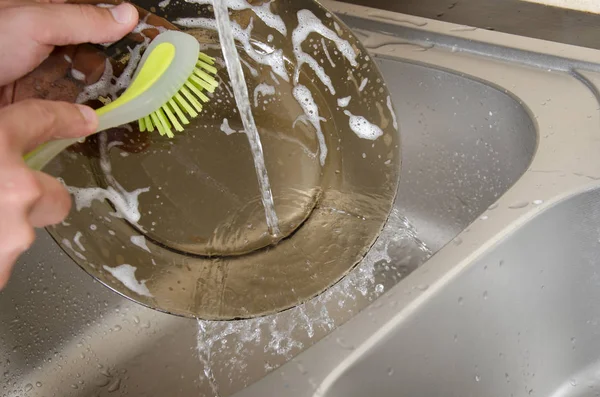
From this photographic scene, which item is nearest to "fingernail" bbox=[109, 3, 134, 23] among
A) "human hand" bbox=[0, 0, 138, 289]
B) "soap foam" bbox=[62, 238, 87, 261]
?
"human hand" bbox=[0, 0, 138, 289]

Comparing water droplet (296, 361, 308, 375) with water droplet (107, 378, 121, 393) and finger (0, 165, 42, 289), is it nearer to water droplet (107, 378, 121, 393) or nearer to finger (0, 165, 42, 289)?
finger (0, 165, 42, 289)

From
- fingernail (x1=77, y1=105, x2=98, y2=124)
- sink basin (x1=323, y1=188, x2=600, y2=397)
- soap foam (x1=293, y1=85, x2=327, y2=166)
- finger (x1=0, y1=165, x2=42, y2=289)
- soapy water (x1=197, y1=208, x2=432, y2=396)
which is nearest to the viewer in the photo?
finger (x1=0, y1=165, x2=42, y2=289)

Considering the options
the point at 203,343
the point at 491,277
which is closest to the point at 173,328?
the point at 203,343

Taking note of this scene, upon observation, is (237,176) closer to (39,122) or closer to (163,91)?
(163,91)

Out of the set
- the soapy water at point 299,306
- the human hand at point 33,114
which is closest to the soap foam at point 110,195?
the soapy water at point 299,306

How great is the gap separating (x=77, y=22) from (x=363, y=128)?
31 cm

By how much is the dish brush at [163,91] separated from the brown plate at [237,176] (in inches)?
1.1

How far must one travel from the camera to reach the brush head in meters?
0.58

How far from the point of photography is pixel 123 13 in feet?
1.89

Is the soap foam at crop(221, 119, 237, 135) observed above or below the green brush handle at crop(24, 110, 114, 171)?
below

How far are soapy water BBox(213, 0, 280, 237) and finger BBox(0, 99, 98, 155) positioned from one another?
170 mm

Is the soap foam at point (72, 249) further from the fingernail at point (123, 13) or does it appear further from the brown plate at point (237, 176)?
the fingernail at point (123, 13)

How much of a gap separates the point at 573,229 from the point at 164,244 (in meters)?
0.47

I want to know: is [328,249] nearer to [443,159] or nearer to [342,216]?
[342,216]
